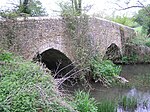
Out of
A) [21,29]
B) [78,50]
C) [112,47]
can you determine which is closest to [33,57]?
[21,29]

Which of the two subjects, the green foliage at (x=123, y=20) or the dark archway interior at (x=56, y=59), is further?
the green foliage at (x=123, y=20)

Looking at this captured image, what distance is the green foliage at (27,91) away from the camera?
504 cm

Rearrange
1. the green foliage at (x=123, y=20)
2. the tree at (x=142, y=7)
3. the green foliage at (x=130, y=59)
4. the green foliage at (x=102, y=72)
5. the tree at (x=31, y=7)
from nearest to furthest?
the green foliage at (x=102, y=72), the tree at (x=31, y=7), the green foliage at (x=130, y=59), the tree at (x=142, y=7), the green foliage at (x=123, y=20)

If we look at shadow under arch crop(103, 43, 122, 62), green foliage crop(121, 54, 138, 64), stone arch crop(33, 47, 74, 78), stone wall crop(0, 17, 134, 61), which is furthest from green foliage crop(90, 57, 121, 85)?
green foliage crop(121, 54, 138, 64)

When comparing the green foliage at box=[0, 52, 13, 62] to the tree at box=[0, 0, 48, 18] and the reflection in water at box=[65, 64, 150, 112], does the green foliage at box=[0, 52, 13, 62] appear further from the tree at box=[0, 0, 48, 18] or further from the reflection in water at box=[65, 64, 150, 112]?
the tree at box=[0, 0, 48, 18]

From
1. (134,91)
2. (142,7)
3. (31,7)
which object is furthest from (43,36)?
(142,7)

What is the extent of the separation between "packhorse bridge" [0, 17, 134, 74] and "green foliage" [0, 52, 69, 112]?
2.69m

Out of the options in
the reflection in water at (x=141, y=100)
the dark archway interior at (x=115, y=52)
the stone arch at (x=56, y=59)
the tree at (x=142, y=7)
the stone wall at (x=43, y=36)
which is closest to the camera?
the reflection in water at (x=141, y=100)

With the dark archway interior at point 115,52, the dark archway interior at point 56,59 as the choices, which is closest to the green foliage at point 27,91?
the dark archway interior at point 56,59

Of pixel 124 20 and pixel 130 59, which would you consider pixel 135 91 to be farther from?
pixel 124 20

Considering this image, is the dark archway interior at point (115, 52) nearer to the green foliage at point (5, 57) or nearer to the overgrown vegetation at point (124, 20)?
the overgrown vegetation at point (124, 20)

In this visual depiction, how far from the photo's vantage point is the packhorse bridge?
29.3 feet

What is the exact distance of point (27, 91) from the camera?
5.28 meters

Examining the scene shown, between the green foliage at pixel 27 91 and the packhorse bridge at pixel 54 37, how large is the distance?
106 inches
